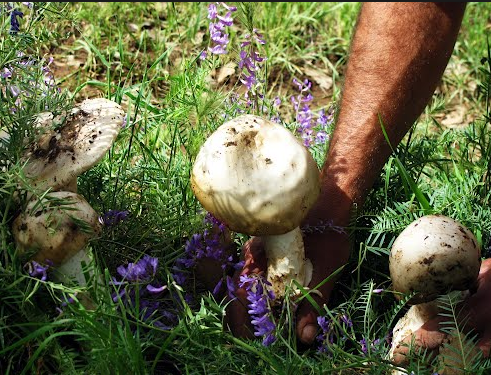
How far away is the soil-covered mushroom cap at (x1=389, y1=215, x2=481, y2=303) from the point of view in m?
2.22

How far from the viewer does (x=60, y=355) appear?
7.32 feet

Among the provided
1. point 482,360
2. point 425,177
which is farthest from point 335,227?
point 425,177

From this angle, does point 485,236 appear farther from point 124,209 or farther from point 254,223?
point 124,209

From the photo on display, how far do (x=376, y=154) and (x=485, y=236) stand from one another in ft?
1.82

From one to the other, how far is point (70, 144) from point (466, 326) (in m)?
1.46

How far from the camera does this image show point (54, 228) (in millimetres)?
2252

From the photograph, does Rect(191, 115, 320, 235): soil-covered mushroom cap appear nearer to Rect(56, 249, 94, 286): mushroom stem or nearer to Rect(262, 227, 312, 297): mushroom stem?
Rect(262, 227, 312, 297): mushroom stem

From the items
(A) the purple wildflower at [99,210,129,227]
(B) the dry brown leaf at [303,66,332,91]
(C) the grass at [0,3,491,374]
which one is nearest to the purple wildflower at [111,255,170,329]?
(C) the grass at [0,3,491,374]

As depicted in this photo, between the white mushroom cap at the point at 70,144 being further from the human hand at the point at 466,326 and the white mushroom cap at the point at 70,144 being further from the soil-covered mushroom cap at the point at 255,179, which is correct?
the human hand at the point at 466,326

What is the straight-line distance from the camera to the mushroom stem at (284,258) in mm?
2479

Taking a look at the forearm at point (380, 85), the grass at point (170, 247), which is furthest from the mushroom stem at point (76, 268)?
the forearm at point (380, 85)

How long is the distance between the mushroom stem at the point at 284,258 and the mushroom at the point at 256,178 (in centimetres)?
11

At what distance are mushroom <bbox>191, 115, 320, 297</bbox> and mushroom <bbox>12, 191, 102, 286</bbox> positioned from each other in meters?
0.38

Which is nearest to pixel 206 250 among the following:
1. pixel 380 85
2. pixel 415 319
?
pixel 415 319
